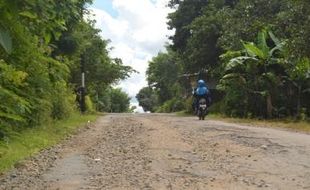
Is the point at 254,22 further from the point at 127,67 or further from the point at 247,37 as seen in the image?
the point at 127,67

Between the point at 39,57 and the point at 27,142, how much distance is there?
3.69 m

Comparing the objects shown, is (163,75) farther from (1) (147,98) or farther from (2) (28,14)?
(2) (28,14)

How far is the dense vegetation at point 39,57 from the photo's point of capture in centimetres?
355

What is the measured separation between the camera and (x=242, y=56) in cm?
2264

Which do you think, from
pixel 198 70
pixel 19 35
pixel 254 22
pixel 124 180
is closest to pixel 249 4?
pixel 254 22

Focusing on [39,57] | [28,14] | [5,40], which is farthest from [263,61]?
[5,40]

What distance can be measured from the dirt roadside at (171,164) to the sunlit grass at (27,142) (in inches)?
10.5

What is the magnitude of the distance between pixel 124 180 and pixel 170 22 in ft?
91.3

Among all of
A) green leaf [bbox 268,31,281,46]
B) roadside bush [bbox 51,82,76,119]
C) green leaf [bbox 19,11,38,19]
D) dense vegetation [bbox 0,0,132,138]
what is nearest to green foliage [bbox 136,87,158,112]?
dense vegetation [bbox 0,0,132,138]

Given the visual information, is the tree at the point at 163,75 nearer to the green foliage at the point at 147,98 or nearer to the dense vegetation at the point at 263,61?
the green foliage at the point at 147,98

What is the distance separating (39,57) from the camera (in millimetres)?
8219

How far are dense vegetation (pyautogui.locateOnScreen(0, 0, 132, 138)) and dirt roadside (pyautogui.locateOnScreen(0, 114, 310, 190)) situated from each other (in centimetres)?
100

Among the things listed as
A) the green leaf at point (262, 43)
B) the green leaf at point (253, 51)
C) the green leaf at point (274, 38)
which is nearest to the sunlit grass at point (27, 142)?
the green leaf at point (253, 51)

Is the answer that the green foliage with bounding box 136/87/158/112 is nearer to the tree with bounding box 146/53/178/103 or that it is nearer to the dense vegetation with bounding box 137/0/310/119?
the tree with bounding box 146/53/178/103
